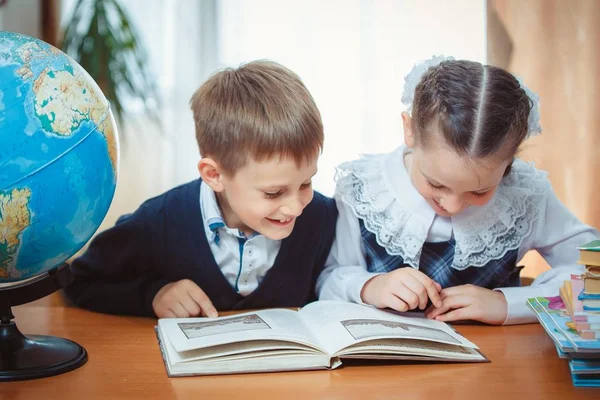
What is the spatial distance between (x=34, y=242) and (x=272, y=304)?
705 millimetres

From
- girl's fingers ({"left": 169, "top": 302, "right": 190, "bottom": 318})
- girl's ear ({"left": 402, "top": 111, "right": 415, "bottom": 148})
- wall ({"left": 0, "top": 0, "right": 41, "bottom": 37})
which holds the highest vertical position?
wall ({"left": 0, "top": 0, "right": 41, "bottom": 37})

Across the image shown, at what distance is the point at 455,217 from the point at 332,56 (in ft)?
6.60

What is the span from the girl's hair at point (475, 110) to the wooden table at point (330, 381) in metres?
0.38

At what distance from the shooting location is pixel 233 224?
1712mm

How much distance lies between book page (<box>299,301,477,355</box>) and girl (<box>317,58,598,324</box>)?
0.06 m

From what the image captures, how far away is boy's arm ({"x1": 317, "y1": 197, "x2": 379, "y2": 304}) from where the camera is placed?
5.48ft

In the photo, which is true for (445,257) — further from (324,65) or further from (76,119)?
(324,65)

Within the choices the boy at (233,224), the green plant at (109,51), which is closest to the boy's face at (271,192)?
the boy at (233,224)

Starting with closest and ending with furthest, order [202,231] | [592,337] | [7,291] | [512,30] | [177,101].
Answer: [592,337], [7,291], [202,231], [512,30], [177,101]

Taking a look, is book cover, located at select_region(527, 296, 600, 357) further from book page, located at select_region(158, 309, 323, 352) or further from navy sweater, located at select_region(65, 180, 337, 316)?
navy sweater, located at select_region(65, 180, 337, 316)

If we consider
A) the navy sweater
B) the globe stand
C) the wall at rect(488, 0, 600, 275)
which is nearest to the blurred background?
the wall at rect(488, 0, 600, 275)

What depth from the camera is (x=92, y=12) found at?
11.2ft

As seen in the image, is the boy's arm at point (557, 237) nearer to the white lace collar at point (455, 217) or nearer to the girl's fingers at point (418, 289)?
the white lace collar at point (455, 217)

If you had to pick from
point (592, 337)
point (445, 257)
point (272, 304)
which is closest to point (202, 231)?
point (272, 304)
